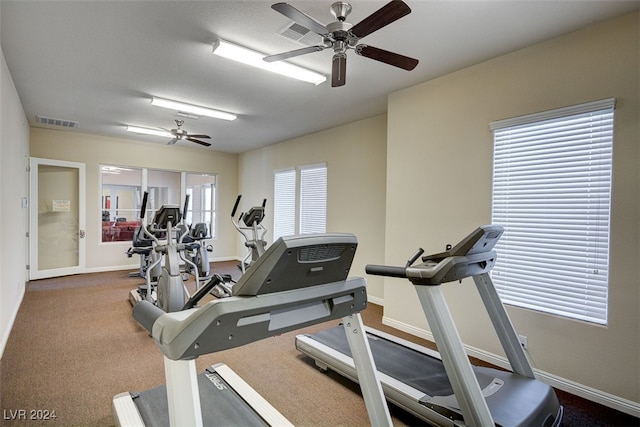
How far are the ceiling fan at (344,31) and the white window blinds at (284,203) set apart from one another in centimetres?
418

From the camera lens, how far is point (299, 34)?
8.38 feet

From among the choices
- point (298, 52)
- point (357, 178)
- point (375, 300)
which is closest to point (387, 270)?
point (298, 52)

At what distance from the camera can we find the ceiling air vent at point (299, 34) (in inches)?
97.0

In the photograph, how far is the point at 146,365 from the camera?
2.84 m

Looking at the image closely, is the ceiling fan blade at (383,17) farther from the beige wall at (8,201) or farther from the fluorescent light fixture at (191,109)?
the beige wall at (8,201)

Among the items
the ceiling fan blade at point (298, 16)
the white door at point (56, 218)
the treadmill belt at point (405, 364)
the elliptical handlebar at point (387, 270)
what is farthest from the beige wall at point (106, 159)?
the elliptical handlebar at point (387, 270)

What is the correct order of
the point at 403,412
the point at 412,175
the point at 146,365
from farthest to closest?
the point at 412,175 → the point at 146,365 → the point at 403,412

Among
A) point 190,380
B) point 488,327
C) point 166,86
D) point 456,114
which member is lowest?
point 488,327

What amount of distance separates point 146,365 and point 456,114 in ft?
12.5

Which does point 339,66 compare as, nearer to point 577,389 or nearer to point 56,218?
point 577,389

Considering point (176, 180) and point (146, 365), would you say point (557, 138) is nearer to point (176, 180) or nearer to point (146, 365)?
point (146, 365)

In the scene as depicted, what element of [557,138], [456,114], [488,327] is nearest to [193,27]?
[456,114]

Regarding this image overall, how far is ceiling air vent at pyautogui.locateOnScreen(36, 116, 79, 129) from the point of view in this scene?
5.29m

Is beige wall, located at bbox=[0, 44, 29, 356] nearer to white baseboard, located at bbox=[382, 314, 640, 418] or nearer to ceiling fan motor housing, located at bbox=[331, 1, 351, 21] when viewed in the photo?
ceiling fan motor housing, located at bbox=[331, 1, 351, 21]
